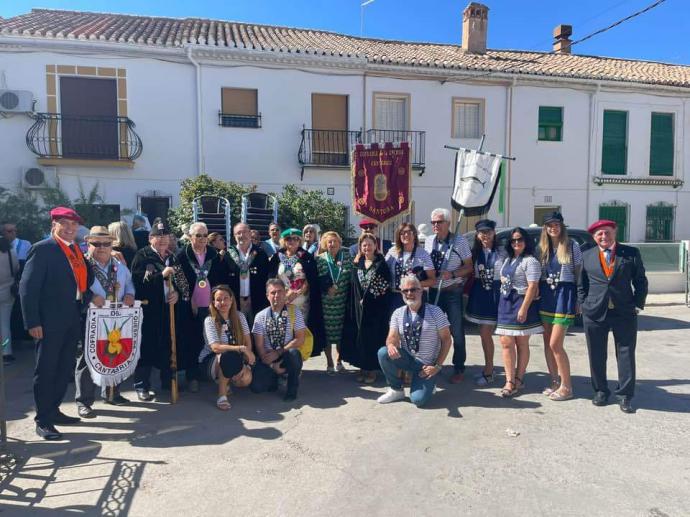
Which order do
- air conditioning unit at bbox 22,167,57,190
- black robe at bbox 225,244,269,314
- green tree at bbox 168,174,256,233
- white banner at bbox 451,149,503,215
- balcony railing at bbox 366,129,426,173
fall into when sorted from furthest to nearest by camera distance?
balcony railing at bbox 366,129,426,173 → air conditioning unit at bbox 22,167,57,190 → green tree at bbox 168,174,256,233 → white banner at bbox 451,149,503,215 → black robe at bbox 225,244,269,314

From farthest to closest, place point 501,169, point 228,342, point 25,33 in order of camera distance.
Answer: point 25,33
point 501,169
point 228,342

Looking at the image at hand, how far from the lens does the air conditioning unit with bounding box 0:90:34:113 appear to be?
1237 cm

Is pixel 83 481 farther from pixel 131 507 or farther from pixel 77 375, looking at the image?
pixel 77 375

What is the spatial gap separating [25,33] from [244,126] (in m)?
5.58

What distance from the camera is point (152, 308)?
198 inches

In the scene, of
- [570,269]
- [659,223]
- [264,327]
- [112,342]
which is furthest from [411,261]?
[659,223]

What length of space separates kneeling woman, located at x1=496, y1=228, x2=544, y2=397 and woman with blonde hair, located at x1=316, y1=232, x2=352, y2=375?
1.67 meters

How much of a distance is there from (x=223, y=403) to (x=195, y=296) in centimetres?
113

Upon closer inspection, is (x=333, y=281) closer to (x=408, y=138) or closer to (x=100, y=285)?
(x=100, y=285)

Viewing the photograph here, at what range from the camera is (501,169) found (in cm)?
666

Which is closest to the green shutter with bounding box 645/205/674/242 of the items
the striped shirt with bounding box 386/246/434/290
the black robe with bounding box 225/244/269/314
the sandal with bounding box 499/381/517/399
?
the sandal with bounding box 499/381/517/399

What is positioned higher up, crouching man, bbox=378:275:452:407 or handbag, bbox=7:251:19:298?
handbag, bbox=7:251:19:298

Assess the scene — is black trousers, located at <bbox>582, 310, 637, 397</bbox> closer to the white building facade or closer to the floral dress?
the floral dress

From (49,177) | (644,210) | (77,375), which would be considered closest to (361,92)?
(49,177)
